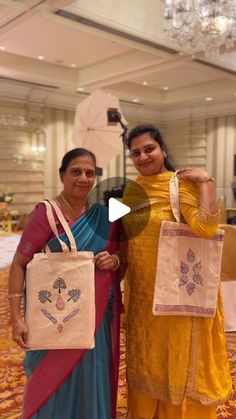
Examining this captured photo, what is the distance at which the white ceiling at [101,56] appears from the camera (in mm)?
4582

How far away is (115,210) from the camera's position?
1.42 m

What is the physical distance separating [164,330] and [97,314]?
25 centimetres

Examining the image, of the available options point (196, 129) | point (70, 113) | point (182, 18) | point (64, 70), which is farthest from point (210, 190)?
point (196, 129)

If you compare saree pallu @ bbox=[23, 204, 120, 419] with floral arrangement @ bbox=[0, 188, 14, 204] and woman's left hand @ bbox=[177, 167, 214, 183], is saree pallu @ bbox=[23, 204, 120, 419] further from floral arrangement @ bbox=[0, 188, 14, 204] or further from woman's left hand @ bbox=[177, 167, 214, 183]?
floral arrangement @ bbox=[0, 188, 14, 204]

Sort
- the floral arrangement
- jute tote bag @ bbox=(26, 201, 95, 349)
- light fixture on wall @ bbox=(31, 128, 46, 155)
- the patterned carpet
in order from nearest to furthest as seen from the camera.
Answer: jute tote bag @ bbox=(26, 201, 95, 349), the patterned carpet, the floral arrangement, light fixture on wall @ bbox=(31, 128, 46, 155)

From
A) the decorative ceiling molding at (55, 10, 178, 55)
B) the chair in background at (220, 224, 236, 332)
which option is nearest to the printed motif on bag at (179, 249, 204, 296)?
the chair in background at (220, 224, 236, 332)

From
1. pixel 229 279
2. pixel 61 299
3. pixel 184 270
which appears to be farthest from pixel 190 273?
pixel 229 279

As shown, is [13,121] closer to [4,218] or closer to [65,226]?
[4,218]

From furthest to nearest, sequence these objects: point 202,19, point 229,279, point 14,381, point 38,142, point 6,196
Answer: point 38,142, point 6,196, point 202,19, point 229,279, point 14,381

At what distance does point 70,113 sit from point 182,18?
5.09 metres

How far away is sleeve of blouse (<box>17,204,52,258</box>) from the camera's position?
137 cm

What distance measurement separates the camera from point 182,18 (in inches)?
165

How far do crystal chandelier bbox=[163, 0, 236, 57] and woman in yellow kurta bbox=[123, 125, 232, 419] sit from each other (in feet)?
10.5
